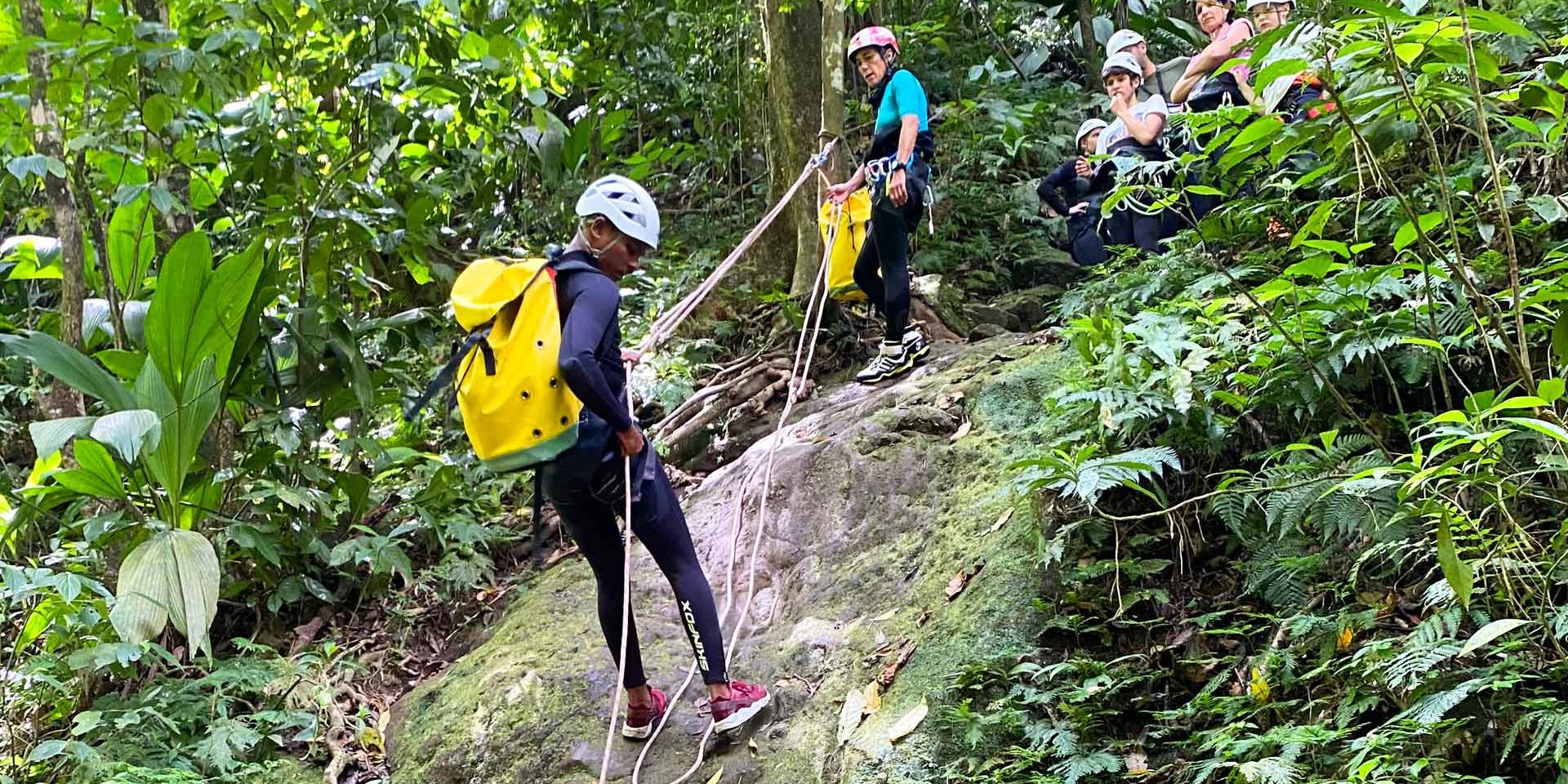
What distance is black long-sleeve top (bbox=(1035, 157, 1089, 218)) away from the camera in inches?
252

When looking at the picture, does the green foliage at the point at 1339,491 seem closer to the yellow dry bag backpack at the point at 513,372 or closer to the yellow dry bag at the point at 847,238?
the yellow dry bag backpack at the point at 513,372

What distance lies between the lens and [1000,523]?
3.81 meters

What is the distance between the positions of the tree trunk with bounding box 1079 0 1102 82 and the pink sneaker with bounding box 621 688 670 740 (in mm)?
7569

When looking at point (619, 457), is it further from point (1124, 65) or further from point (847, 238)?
point (1124, 65)

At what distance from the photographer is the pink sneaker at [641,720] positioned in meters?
3.71

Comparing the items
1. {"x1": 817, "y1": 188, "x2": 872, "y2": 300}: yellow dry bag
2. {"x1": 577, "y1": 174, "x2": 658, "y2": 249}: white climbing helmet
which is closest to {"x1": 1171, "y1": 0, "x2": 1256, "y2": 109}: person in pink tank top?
{"x1": 817, "y1": 188, "x2": 872, "y2": 300}: yellow dry bag

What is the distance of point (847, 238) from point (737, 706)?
3.11 metres

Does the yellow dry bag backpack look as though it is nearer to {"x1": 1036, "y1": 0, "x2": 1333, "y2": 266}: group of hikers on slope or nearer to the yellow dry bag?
{"x1": 1036, "y1": 0, "x2": 1333, "y2": 266}: group of hikers on slope

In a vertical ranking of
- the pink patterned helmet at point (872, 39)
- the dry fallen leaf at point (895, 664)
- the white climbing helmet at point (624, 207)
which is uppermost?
the pink patterned helmet at point (872, 39)

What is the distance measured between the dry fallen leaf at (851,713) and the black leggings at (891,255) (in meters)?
2.79

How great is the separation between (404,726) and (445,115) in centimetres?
371

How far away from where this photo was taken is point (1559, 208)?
10.1ft

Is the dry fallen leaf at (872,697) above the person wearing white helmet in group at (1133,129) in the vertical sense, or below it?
below

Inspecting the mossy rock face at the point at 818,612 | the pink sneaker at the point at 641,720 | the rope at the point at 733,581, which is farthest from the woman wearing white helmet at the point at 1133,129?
the pink sneaker at the point at 641,720
